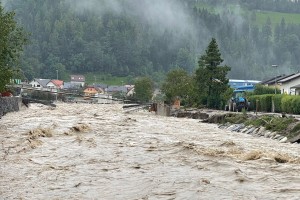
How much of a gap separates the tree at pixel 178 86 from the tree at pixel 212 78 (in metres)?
6.06

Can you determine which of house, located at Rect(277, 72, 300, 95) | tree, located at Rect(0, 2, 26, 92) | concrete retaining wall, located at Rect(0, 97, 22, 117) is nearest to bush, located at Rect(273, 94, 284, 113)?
house, located at Rect(277, 72, 300, 95)

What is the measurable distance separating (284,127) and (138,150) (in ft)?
50.0

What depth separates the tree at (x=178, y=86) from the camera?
3591 inches

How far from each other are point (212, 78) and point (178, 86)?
1287 cm

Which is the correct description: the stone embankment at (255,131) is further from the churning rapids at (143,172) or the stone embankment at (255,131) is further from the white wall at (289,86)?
the white wall at (289,86)

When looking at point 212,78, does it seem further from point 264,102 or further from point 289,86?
point 289,86

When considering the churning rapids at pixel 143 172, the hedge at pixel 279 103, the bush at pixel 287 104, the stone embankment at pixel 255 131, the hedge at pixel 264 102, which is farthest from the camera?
the hedge at pixel 264 102

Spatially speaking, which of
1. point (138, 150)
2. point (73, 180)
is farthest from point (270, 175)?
point (138, 150)

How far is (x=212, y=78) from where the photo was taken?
81.1 meters

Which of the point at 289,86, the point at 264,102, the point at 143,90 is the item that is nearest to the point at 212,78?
the point at 264,102

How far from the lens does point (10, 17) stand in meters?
47.3

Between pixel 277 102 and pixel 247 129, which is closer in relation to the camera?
pixel 247 129

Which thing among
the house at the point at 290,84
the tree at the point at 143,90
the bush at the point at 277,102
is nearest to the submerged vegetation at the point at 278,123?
the bush at the point at 277,102

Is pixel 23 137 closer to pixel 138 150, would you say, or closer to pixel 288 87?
pixel 138 150
